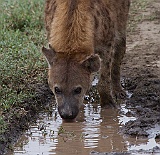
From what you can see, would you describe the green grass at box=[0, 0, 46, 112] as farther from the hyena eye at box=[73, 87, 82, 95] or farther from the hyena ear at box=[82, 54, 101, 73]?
the hyena ear at box=[82, 54, 101, 73]

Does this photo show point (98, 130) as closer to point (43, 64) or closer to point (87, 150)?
point (87, 150)

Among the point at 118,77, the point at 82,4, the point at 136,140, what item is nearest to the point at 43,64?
the point at 118,77

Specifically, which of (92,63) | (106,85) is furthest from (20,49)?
(92,63)

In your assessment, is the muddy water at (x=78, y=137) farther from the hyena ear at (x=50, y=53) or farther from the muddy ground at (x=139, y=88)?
the hyena ear at (x=50, y=53)

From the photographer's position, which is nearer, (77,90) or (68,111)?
(68,111)

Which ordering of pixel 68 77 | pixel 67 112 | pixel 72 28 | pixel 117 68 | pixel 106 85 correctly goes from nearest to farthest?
pixel 67 112, pixel 68 77, pixel 72 28, pixel 106 85, pixel 117 68

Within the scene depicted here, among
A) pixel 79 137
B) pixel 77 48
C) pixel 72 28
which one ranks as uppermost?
pixel 72 28

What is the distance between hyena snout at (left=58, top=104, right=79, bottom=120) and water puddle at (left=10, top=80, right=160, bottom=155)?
0.19 meters

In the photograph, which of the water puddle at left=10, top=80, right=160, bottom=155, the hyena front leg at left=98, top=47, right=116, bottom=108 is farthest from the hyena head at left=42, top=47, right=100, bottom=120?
the hyena front leg at left=98, top=47, right=116, bottom=108

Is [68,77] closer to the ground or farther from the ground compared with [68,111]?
farther from the ground

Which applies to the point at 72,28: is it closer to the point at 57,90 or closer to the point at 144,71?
the point at 57,90

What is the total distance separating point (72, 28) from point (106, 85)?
101 cm

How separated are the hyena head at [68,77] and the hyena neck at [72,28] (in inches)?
3.9

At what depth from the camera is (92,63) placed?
5949 millimetres
